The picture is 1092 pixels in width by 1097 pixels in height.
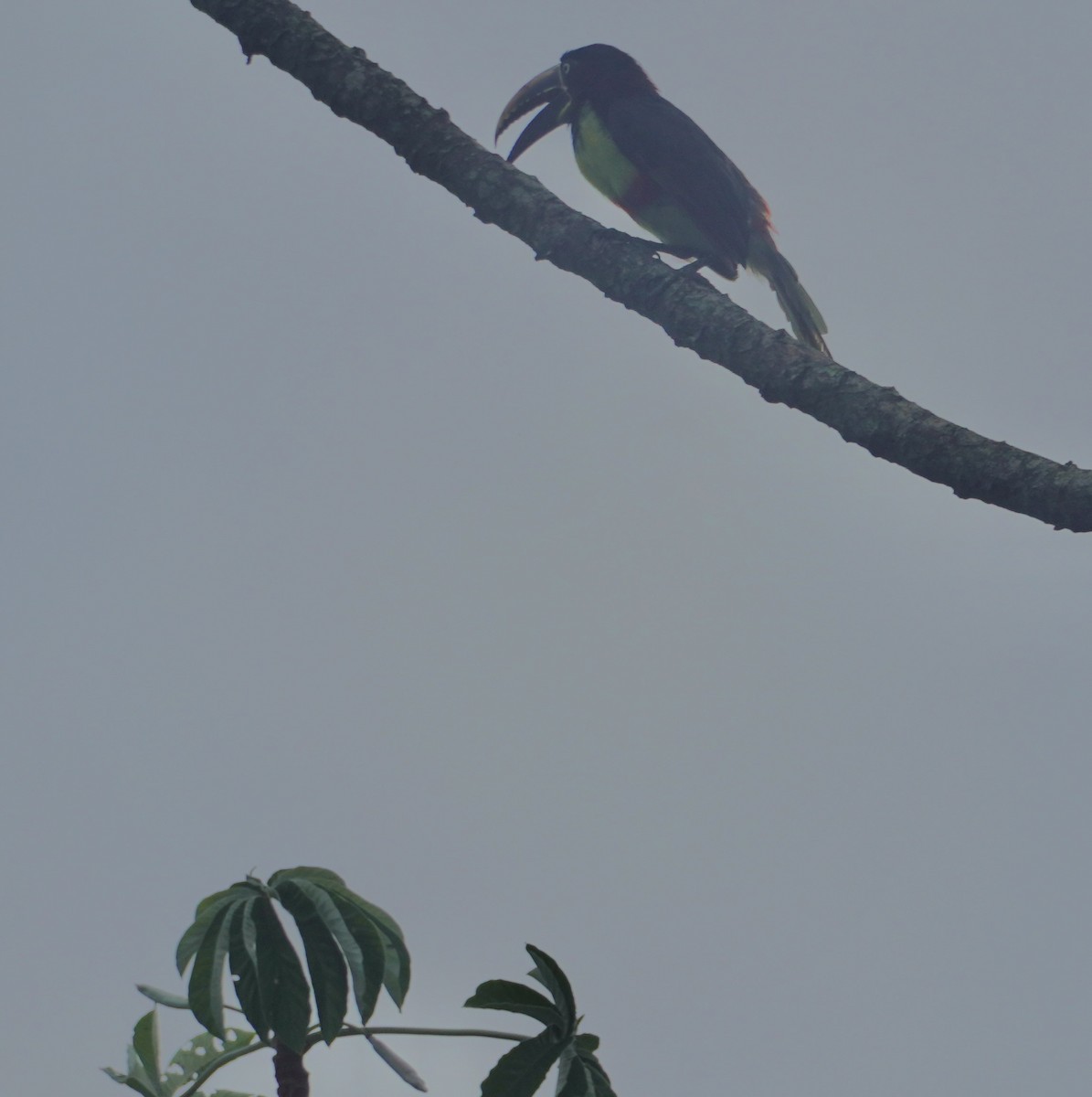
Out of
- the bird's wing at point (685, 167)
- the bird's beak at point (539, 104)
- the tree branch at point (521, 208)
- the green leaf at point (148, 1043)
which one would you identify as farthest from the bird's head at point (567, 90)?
the green leaf at point (148, 1043)

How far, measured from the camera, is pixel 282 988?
2902 mm

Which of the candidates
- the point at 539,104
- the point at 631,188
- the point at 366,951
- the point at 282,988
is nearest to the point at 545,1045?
the point at 366,951

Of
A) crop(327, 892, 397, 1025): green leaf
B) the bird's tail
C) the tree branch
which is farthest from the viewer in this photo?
the bird's tail

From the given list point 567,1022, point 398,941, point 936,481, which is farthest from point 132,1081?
point 936,481

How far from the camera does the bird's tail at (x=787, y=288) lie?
25.4 ft

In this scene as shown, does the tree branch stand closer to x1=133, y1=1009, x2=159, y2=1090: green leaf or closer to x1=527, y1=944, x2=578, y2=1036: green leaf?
Answer: x1=527, y1=944, x2=578, y2=1036: green leaf

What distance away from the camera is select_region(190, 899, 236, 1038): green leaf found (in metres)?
2.96

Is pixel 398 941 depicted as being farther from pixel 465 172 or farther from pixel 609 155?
pixel 609 155

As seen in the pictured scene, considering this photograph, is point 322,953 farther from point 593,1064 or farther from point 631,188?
point 631,188

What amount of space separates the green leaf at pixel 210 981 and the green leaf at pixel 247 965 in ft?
0.08

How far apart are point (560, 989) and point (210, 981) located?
2.65 ft

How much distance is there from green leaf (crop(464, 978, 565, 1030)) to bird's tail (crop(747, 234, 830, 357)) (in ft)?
17.7

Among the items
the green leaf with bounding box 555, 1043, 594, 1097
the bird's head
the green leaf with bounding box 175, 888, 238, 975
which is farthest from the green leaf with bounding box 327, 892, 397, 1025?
the bird's head

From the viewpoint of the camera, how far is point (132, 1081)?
3.21 meters
